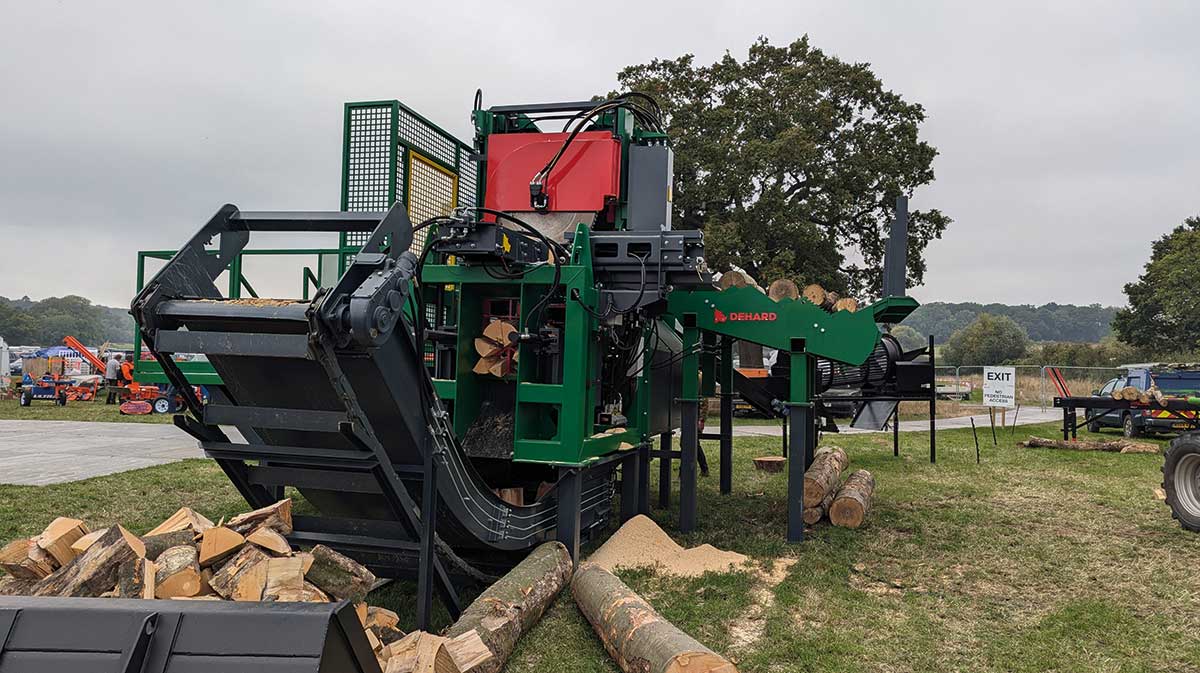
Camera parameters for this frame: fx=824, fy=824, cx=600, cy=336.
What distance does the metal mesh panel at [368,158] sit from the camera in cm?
629

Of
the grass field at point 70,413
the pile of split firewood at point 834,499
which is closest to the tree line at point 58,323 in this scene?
the grass field at point 70,413

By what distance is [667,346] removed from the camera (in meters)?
8.63

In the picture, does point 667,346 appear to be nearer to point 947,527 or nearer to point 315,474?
point 947,527

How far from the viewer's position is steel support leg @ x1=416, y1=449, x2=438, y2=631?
436 cm

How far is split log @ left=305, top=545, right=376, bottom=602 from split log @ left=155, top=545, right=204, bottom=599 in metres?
0.49

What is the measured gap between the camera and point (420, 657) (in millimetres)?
3475

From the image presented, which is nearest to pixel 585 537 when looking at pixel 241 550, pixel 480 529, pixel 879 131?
pixel 480 529

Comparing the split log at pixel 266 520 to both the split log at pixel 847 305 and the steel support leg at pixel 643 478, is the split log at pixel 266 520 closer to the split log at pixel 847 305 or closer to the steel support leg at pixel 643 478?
the steel support leg at pixel 643 478

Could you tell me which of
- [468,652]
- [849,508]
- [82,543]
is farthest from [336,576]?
[849,508]

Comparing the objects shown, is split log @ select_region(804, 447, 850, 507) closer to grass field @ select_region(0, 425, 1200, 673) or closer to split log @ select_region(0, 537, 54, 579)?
grass field @ select_region(0, 425, 1200, 673)

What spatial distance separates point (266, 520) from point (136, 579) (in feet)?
2.69

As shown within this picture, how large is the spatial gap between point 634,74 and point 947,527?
21.9 meters

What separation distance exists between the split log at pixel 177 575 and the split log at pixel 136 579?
0.04 metres

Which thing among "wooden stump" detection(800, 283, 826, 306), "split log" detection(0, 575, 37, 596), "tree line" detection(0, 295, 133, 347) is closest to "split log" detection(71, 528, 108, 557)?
"split log" detection(0, 575, 37, 596)
